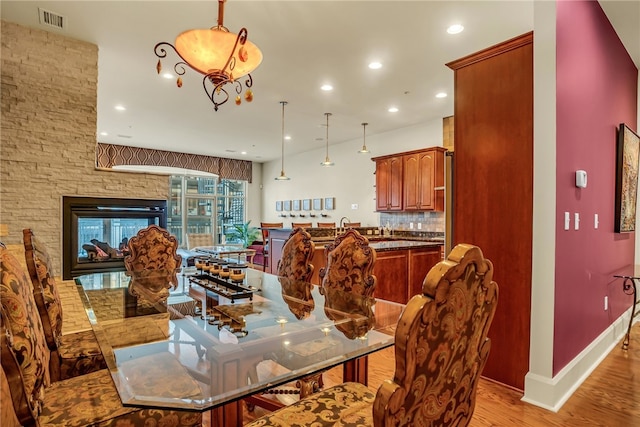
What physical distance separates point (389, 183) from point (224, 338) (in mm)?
5612

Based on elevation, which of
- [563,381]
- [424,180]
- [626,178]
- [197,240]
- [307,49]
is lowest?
[563,381]

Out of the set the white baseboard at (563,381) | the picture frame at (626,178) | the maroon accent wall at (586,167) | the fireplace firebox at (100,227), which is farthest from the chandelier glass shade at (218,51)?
the picture frame at (626,178)

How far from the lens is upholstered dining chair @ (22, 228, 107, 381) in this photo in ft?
5.44

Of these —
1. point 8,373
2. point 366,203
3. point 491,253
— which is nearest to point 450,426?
point 8,373

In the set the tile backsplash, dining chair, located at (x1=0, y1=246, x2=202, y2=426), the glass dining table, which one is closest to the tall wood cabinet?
the glass dining table

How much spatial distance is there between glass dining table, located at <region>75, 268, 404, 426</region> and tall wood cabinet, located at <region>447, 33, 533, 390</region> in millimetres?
931

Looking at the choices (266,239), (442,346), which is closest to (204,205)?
(266,239)

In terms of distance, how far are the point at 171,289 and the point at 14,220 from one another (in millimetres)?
1976

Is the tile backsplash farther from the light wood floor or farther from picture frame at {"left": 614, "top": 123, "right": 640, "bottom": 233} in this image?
the light wood floor

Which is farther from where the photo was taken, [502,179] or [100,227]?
[100,227]

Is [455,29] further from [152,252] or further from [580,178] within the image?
[152,252]

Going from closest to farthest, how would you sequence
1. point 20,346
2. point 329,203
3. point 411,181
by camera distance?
point 20,346, point 411,181, point 329,203

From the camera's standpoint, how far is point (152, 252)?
11.6 feet

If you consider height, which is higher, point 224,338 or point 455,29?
point 455,29
